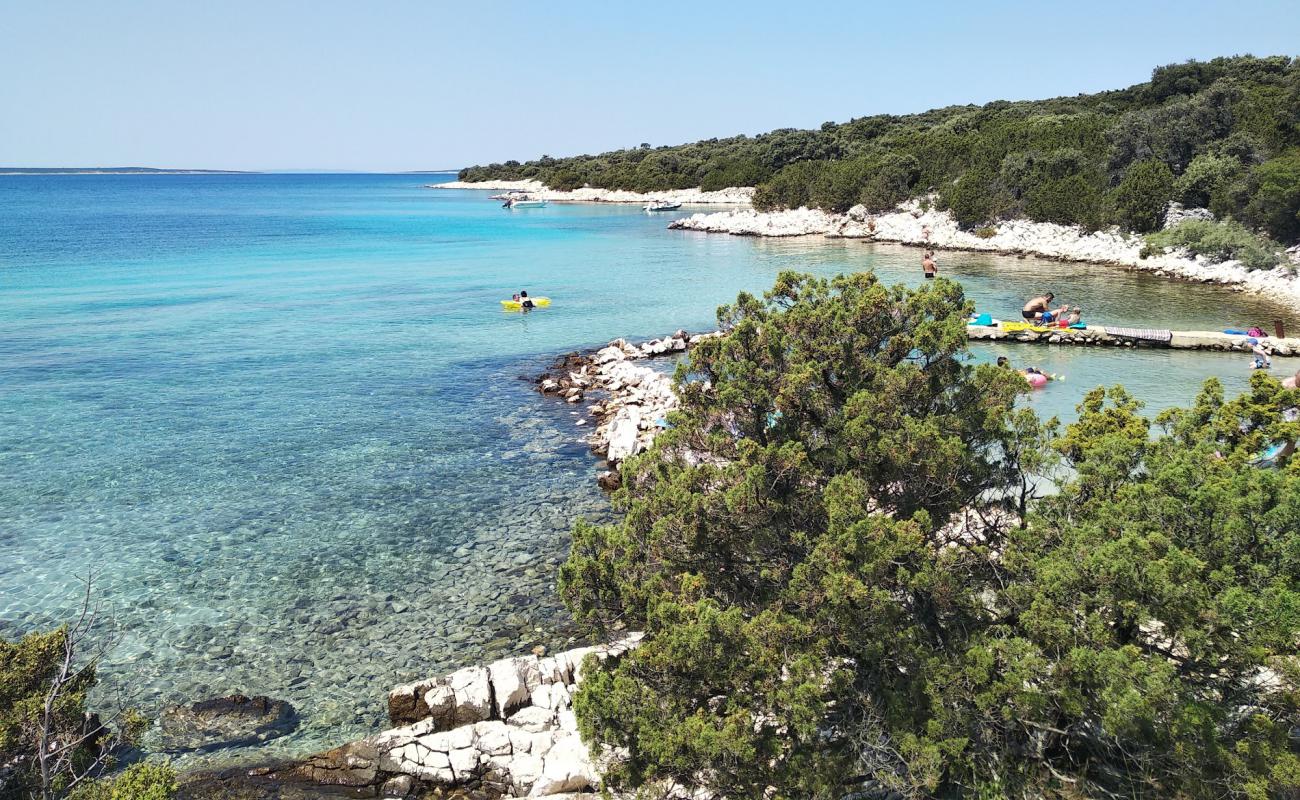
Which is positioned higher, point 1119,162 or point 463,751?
point 1119,162

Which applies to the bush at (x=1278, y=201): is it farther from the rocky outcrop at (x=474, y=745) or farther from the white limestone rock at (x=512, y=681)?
the rocky outcrop at (x=474, y=745)

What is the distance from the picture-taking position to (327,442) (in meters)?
22.8

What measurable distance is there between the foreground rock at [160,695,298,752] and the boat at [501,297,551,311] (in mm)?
32277

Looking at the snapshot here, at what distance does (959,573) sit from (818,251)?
57108 mm

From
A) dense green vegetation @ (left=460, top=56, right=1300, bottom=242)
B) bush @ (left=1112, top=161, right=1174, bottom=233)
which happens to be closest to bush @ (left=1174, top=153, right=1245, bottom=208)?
dense green vegetation @ (left=460, top=56, right=1300, bottom=242)

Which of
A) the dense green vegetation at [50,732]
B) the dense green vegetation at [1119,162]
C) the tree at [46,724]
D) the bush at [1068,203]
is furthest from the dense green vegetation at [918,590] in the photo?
the bush at [1068,203]

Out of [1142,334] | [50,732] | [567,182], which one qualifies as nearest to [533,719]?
[50,732]

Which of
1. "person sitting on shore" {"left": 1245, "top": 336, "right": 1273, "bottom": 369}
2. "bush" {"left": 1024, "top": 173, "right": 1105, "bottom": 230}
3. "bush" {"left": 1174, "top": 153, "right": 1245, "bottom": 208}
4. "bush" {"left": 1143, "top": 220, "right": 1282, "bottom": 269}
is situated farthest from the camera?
"bush" {"left": 1024, "top": 173, "right": 1105, "bottom": 230}

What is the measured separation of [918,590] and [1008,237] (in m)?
60.1

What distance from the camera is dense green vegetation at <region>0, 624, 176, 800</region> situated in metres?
6.52

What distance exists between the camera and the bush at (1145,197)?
170 ft

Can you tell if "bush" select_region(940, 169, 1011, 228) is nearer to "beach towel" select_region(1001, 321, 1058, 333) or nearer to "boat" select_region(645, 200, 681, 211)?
"beach towel" select_region(1001, 321, 1058, 333)

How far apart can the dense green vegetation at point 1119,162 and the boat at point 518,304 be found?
40.5 meters

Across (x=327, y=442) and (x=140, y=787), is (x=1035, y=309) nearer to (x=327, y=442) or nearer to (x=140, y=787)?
(x=327, y=442)
